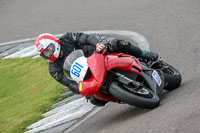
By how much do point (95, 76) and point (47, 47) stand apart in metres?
1.57

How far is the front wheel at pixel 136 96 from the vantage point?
5.61 m

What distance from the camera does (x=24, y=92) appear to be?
9852mm

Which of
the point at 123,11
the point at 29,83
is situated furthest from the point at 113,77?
the point at 123,11

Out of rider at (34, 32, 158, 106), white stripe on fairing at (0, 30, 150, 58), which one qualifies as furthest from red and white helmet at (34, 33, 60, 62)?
white stripe on fairing at (0, 30, 150, 58)

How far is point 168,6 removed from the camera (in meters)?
12.0

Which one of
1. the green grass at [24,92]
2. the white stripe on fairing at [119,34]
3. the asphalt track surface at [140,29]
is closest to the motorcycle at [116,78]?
the asphalt track surface at [140,29]

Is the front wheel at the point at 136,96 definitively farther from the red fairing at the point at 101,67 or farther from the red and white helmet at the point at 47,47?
the red and white helmet at the point at 47,47

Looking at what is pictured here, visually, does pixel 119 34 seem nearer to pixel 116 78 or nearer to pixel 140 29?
pixel 140 29

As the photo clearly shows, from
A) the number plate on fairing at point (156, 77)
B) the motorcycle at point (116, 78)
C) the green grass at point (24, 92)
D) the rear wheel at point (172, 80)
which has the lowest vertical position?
the green grass at point (24, 92)

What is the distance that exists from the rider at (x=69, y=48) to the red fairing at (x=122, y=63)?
1.09ft

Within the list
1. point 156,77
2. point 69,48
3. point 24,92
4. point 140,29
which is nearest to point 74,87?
point 69,48

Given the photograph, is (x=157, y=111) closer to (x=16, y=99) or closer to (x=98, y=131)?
(x=98, y=131)

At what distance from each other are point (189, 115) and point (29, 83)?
6.09 m

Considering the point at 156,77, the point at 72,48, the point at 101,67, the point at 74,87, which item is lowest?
the point at 74,87
